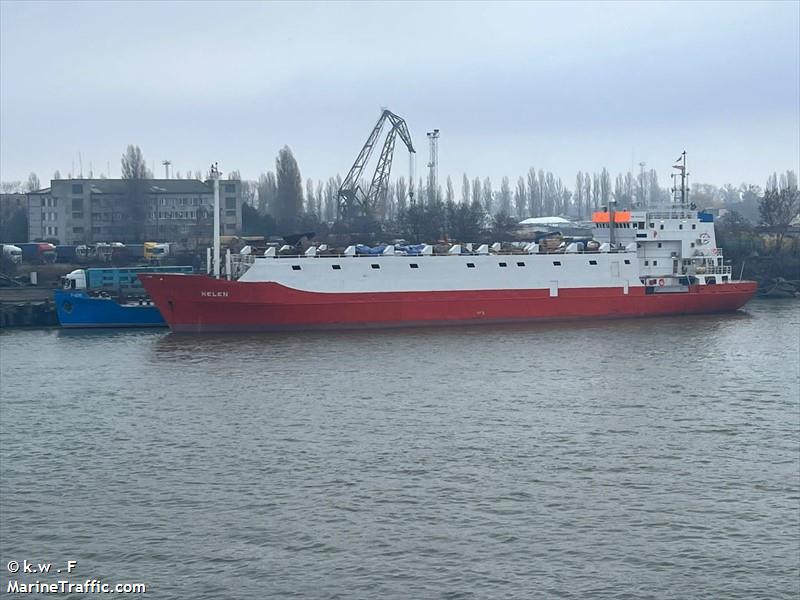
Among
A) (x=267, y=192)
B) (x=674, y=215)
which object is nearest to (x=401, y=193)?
(x=267, y=192)

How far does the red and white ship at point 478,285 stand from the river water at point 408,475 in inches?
159

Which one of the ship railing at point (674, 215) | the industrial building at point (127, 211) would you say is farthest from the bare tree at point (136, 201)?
the ship railing at point (674, 215)

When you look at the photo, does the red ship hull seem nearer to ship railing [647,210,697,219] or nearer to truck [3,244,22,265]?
ship railing [647,210,697,219]

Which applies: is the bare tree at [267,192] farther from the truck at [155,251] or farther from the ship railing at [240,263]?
the ship railing at [240,263]

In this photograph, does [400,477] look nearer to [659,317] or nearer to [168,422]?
[168,422]

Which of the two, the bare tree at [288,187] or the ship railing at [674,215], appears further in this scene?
the bare tree at [288,187]

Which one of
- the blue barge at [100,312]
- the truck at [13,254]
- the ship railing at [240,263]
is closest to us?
the ship railing at [240,263]

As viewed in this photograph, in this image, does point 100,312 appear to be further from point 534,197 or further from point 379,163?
point 534,197

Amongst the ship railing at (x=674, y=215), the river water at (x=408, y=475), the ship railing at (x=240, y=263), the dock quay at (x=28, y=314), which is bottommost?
the river water at (x=408, y=475)

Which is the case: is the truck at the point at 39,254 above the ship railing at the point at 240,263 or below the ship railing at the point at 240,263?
above

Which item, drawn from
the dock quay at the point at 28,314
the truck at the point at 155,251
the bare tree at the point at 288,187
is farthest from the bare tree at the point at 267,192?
the dock quay at the point at 28,314

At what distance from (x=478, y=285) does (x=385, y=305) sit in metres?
2.63

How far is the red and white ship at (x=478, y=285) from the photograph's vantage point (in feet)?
82.7

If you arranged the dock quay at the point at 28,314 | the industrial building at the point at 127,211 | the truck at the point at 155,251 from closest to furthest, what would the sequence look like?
the dock quay at the point at 28,314 < the truck at the point at 155,251 < the industrial building at the point at 127,211
